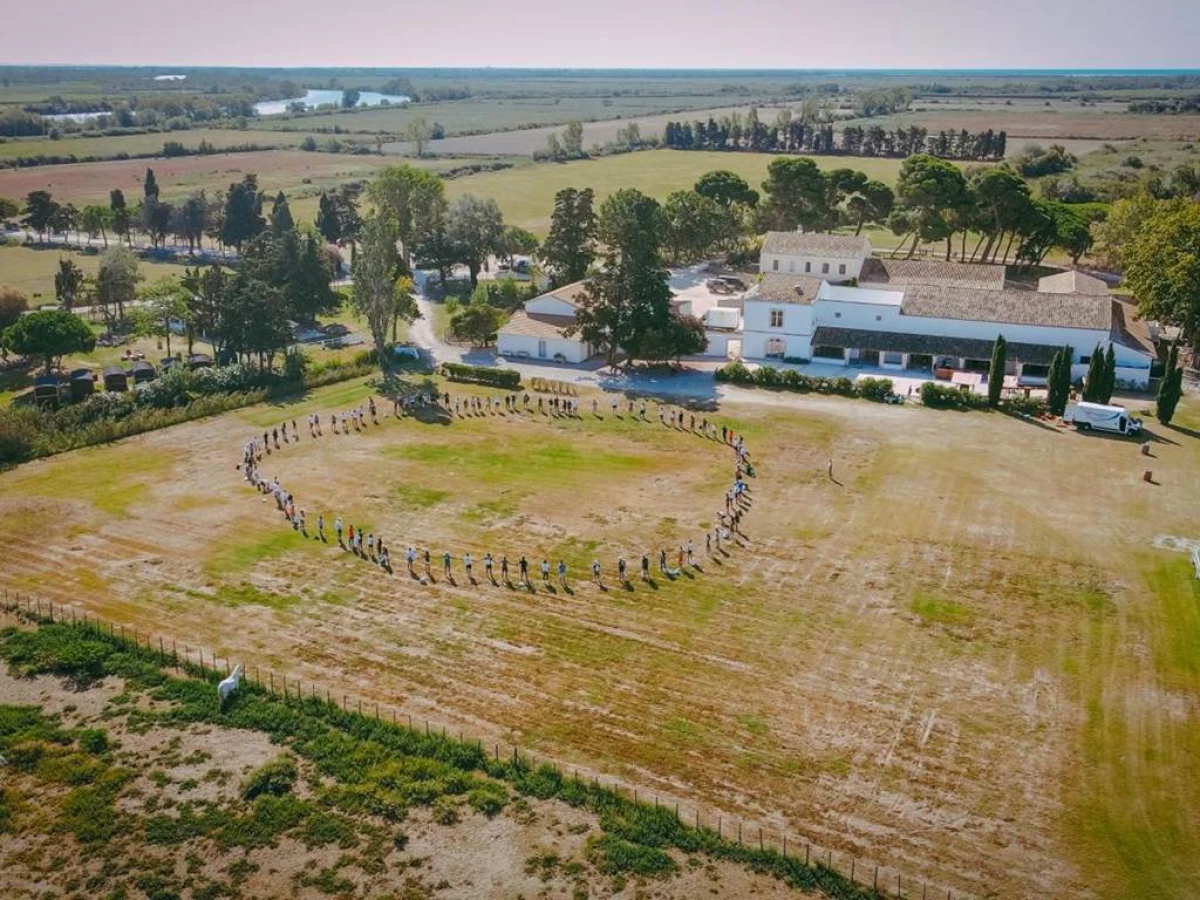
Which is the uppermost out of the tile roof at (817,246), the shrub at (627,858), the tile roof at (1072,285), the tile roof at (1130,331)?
the tile roof at (817,246)

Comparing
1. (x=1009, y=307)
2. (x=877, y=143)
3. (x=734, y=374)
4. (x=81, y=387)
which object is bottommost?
(x=81, y=387)

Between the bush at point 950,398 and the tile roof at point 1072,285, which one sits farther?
the tile roof at point 1072,285

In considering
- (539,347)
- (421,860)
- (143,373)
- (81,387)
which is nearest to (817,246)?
(539,347)

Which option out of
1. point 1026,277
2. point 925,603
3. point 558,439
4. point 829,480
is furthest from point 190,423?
point 1026,277

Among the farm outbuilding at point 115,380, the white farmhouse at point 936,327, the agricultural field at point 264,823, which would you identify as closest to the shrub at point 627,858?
the agricultural field at point 264,823

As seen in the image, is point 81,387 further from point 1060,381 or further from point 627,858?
point 1060,381

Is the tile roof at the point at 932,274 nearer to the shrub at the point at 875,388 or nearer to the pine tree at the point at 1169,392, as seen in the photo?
the shrub at the point at 875,388
